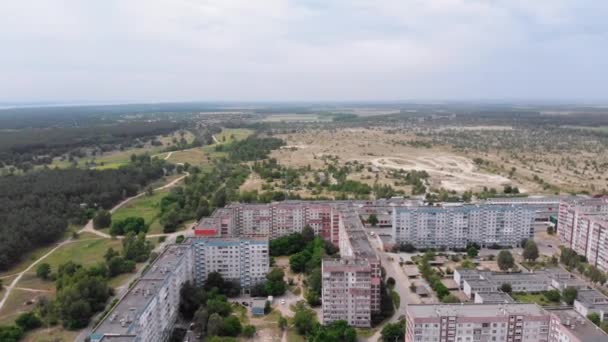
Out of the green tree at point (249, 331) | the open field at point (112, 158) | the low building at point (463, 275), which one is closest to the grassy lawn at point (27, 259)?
the green tree at point (249, 331)

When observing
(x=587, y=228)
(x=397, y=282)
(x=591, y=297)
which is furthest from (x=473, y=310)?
(x=587, y=228)

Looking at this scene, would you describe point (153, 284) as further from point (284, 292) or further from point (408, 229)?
point (408, 229)

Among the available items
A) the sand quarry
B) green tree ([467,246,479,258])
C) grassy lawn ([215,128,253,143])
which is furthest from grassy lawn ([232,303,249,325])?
grassy lawn ([215,128,253,143])

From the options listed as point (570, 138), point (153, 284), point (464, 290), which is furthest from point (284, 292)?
point (570, 138)

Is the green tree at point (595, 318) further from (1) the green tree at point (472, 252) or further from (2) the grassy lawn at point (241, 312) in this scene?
(2) the grassy lawn at point (241, 312)

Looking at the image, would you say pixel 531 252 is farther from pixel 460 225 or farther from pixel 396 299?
pixel 396 299

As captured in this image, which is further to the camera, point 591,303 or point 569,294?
point 569,294

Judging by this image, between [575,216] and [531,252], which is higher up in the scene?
Answer: [575,216]
